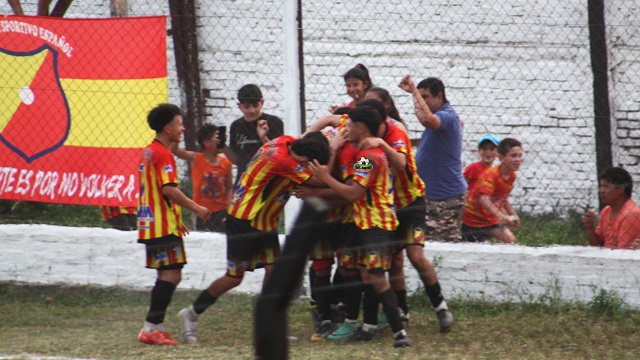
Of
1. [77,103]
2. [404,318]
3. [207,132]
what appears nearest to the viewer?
Answer: [404,318]

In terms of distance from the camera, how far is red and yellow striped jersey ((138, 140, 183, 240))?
6410 millimetres

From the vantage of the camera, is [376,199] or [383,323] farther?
[383,323]

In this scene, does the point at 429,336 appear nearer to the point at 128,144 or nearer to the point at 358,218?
the point at 358,218

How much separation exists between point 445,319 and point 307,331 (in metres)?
0.97

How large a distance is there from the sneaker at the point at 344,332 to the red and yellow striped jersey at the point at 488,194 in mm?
1679

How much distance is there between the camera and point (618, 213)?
7047 mm

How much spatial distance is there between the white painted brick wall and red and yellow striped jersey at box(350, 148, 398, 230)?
1152 millimetres

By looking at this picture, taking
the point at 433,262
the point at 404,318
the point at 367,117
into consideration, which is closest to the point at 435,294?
the point at 404,318

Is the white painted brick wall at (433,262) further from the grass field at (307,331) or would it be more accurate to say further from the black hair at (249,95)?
the black hair at (249,95)

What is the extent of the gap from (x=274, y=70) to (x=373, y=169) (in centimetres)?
438

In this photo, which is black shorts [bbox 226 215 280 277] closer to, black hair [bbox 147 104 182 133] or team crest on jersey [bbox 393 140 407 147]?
black hair [bbox 147 104 182 133]

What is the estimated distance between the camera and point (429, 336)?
6.67m

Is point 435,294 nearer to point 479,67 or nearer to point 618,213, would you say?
point 618,213

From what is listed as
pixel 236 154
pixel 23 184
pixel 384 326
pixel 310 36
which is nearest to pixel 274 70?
pixel 310 36
